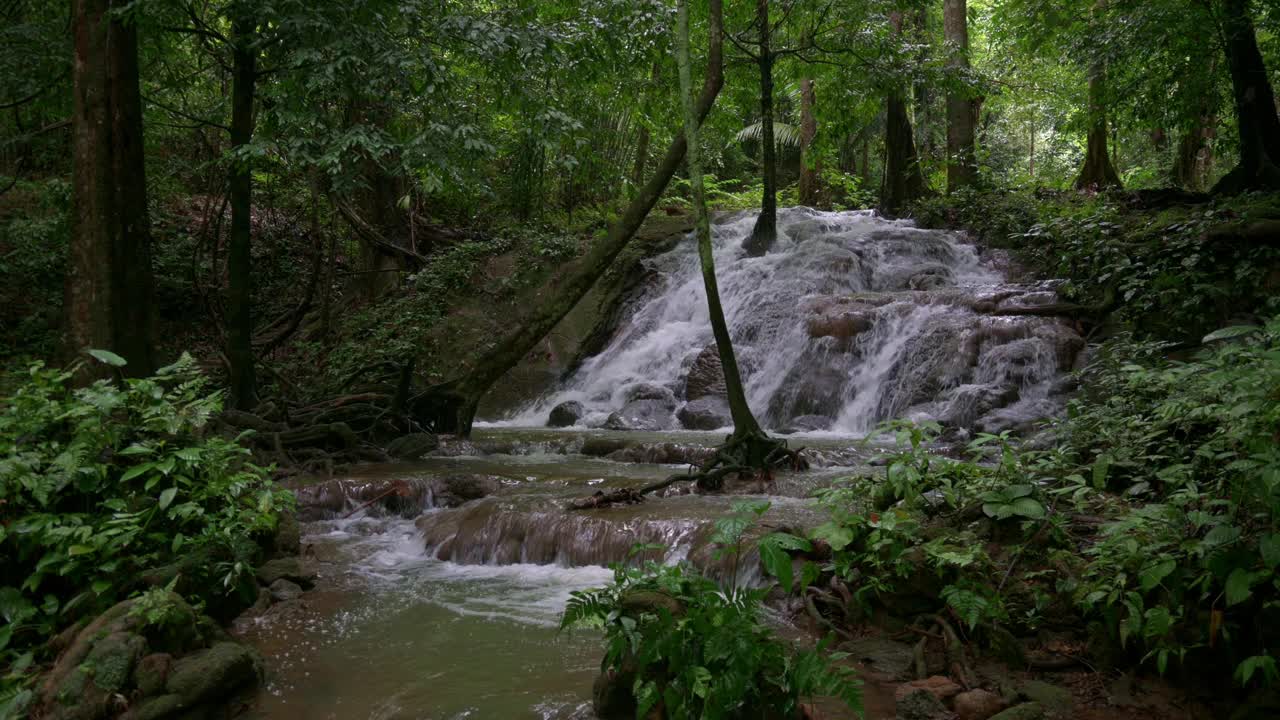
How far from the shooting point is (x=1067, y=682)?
10.6 ft

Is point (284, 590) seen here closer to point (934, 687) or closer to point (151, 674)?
point (151, 674)

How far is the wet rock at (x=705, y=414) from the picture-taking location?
10.8 metres

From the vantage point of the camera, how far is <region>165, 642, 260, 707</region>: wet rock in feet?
10.6

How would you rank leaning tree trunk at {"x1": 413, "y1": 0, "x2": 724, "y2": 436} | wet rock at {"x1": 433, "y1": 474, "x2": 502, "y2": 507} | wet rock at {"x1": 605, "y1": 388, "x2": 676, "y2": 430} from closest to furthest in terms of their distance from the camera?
1. wet rock at {"x1": 433, "y1": 474, "x2": 502, "y2": 507}
2. leaning tree trunk at {"x1": 413, "y1": 0, "x2": 724, "y2": 436}
3. wet rock at {"x1": 605, "y1": 388, "x2": 676, "y2": 430}

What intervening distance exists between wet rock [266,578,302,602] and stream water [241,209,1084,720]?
0.12 meters

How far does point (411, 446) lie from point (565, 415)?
11.3ft

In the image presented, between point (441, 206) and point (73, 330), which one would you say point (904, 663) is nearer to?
point (73, 330)

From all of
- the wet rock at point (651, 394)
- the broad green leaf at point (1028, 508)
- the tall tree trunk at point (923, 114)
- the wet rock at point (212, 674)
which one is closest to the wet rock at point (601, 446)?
the wet rock at point (651, 394)

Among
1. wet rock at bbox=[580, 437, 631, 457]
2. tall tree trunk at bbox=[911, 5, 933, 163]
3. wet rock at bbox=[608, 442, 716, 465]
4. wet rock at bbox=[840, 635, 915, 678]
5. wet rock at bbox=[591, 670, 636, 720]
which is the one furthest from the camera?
tall tree trunk at bbox=[911, 5, 933, 163]

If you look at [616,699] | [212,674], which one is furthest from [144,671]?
[616,699]

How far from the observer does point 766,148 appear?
546 inches

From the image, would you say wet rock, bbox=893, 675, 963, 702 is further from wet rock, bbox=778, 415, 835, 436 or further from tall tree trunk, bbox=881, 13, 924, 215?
tall tree trunk, bbox=881, 13, 924, 215

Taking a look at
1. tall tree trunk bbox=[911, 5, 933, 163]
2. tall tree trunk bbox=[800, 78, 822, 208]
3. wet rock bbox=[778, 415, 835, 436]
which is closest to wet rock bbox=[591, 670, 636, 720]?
A: wet rock bbox=[778, 415, 835, 436]

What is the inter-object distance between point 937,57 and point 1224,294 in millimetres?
6061
